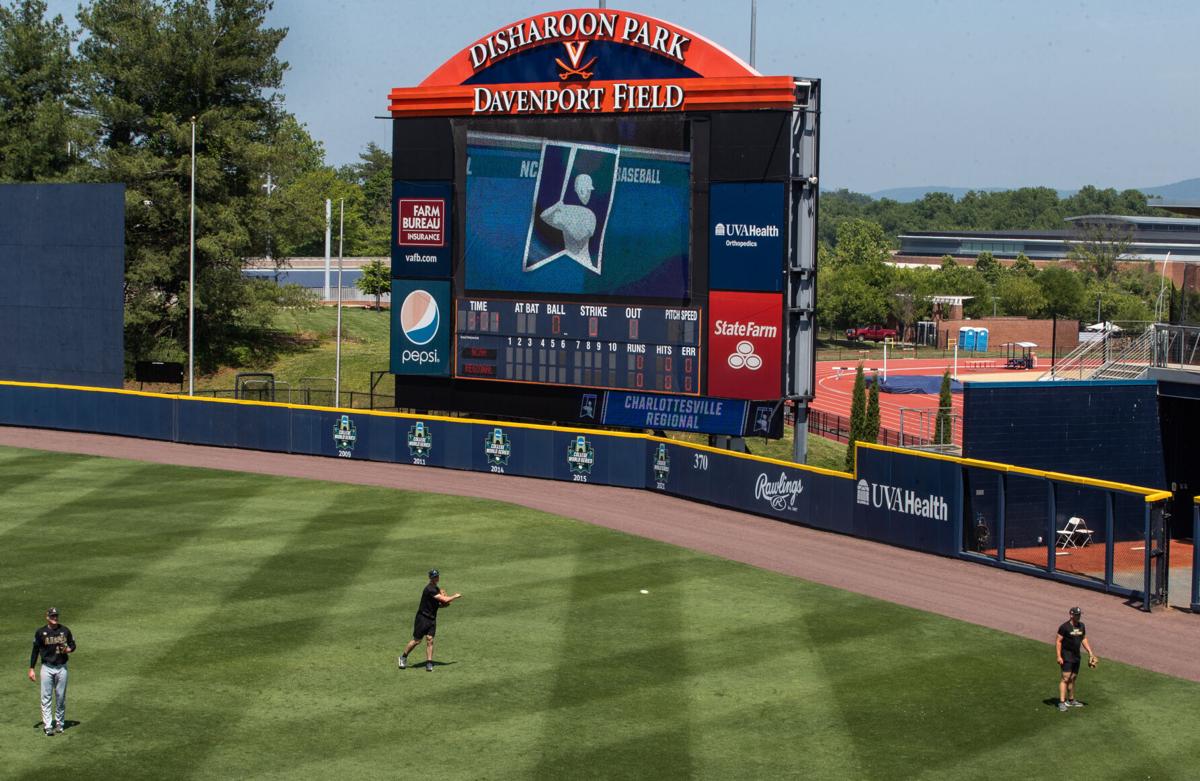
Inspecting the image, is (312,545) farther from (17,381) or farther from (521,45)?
(17,381)

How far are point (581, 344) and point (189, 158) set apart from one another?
36.6m

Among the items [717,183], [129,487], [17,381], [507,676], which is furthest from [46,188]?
[507,676]

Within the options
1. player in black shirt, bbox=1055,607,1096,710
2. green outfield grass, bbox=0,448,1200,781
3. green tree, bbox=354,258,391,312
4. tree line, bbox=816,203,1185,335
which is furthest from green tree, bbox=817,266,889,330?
player in black shirt, bbox=1055,607,1096,710

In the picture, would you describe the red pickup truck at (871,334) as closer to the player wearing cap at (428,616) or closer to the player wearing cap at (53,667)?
the player wearing cap at (428,616)

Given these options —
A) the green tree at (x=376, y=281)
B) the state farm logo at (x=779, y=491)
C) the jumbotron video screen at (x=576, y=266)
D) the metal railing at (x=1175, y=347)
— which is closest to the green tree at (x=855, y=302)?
the green tree at (x=376, y=281)

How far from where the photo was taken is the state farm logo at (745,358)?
36.1 m

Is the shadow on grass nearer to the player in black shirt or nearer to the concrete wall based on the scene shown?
the player in black shirt

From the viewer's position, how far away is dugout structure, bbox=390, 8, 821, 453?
35.7 meters

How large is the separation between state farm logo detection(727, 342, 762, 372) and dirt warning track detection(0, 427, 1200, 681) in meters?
3.89

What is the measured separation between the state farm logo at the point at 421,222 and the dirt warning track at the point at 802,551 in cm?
698

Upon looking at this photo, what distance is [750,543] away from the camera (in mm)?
33125

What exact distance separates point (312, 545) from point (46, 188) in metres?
24.2

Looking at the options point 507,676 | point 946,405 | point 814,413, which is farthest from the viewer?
point 814,413

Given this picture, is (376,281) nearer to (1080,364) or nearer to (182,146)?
(182,146)
